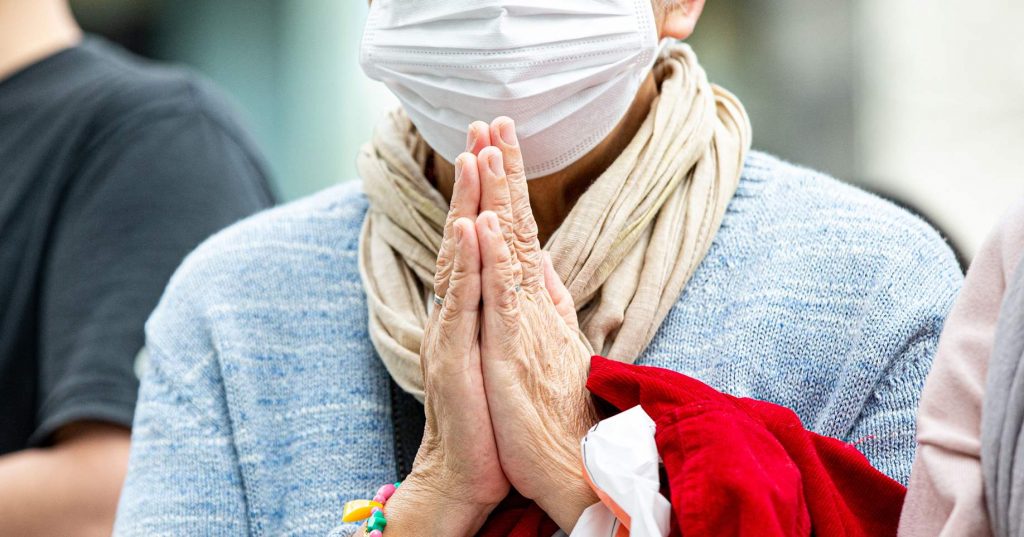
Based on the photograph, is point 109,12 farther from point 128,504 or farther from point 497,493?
point 497,493

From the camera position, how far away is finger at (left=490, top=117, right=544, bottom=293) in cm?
154

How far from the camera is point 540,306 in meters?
1.58

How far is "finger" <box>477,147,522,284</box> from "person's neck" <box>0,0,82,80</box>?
169cm

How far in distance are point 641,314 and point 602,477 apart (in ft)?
1.25

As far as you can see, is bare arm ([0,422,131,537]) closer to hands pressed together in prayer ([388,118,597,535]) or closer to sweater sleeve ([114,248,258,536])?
sweater sleeve ([114,248,258,536])

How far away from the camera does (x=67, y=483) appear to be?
2.39 meters

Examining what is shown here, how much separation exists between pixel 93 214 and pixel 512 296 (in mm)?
1357

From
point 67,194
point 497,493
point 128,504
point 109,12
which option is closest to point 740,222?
point 497,493

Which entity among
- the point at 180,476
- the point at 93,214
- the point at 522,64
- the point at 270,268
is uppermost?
the point at 522,64

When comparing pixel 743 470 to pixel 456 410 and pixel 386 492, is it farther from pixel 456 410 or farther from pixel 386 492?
pixel 386 492

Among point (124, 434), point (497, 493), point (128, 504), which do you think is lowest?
point (124, 434)

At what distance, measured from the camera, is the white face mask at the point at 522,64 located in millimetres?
1713

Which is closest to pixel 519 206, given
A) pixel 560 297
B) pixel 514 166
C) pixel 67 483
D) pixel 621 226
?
pixel 514 166

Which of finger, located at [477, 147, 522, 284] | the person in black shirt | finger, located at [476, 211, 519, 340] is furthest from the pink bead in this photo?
the person in black shirt
